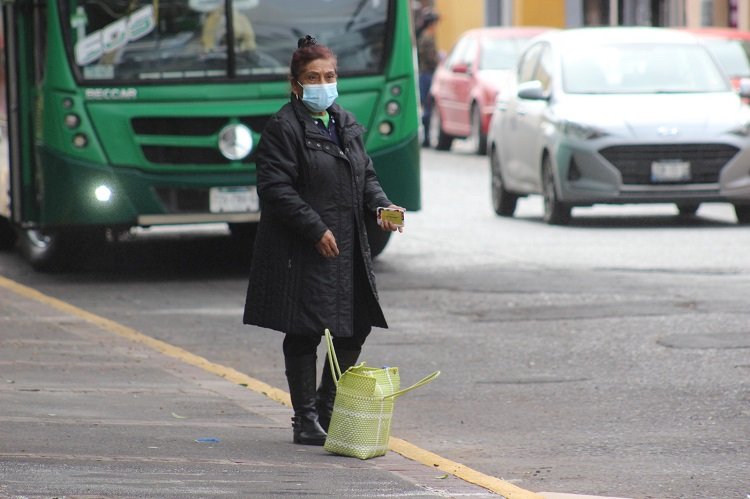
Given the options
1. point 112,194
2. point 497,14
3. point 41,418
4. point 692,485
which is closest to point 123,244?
point 112,194

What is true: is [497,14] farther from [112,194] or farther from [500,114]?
[112,194]

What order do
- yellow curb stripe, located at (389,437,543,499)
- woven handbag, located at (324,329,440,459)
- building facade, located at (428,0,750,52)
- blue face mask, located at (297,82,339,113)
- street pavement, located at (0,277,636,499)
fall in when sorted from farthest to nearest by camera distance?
building facade, located at (428,0,750,52)
blue face mask, located at (297,82,339,113)
woven handbag, located at (324,329,440,459)
yellow curb stripe, located at (389,437,543,499)
street pavement, located at (0,277,636,499)

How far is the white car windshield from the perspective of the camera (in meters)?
18.1

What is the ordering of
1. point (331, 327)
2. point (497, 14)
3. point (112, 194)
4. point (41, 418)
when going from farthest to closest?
point (497, 14) < point (112, 194) < point (41, 418) < point (331, 327)

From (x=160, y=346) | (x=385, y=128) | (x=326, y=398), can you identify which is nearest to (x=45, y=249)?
(x=385, y=128)

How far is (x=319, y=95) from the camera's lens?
7363 millimetres

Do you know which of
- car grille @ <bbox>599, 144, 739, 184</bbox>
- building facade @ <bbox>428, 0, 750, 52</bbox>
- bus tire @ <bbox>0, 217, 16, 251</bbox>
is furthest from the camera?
building facade @ <bbox>428, 0, 750, 52</bbox>

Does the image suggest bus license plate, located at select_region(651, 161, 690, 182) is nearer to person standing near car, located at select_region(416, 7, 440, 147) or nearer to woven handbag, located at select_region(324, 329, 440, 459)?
woven handbag, located at select_region(324, 329, 440, 459)

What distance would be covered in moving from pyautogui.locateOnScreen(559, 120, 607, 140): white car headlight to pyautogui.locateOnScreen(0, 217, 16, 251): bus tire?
15.7ft

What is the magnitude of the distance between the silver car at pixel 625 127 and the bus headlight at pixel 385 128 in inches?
133

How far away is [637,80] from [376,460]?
1149 cm

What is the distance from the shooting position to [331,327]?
7.38 metres

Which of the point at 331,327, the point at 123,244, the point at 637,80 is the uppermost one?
the point at 331,327

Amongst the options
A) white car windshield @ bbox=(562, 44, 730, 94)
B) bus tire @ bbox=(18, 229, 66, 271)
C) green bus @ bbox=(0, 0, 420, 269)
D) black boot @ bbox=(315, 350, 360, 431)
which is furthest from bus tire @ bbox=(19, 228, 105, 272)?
black boot @ bbox=(315, 350, 360, 431)
